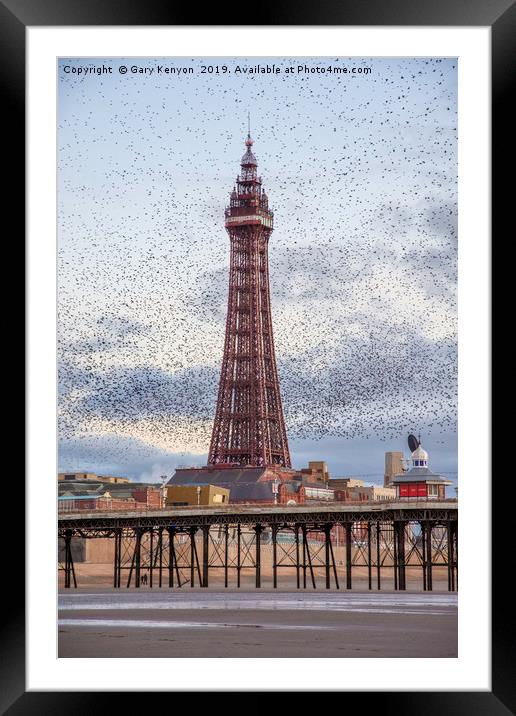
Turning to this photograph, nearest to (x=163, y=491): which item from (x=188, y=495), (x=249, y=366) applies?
(x=188, y=495)

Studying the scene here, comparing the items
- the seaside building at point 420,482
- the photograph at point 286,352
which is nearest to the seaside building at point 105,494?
A: the photograph at point 286,352

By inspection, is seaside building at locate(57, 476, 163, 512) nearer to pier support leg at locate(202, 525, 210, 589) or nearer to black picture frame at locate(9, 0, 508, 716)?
pier support leg at locate(202, 525, 210, 589)

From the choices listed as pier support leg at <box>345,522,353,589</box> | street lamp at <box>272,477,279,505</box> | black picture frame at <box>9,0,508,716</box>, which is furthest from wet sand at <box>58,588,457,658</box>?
street lamp at <box>272,477,279,505</box>

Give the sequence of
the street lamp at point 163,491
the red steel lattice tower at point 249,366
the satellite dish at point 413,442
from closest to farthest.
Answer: the satellite dish at point 413,442, the street lamp at point 163,491, the red steel lattice tower at point 249,366

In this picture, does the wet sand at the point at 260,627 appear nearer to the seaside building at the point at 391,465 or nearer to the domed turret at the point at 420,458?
the domed turret at the point at 420,458

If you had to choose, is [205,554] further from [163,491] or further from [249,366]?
[249,366]
